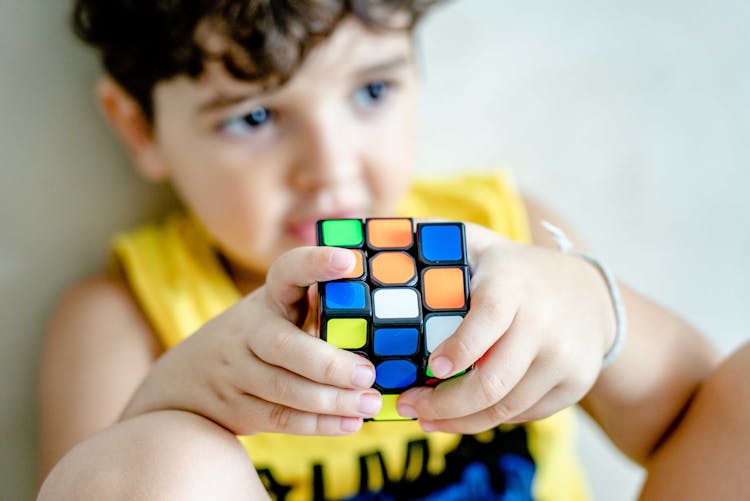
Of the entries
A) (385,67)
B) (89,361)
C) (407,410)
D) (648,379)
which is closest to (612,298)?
(648,379)

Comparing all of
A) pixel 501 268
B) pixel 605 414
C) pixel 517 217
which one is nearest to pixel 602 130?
pixel 517 217

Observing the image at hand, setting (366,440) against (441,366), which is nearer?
(441,366)

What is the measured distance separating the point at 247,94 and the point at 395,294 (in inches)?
13.7

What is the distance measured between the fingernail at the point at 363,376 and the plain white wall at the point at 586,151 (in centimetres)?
56

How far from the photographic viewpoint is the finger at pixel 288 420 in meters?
0.50

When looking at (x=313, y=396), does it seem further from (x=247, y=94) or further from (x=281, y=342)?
(x=247, y=94)

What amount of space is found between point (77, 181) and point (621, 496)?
0.78 metres

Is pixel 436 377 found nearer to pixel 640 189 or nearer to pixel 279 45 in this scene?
pixel 279 45

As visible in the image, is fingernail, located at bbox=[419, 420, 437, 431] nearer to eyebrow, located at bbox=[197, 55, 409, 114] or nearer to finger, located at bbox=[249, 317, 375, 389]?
finger, located at bbox=[249, 317, 375, 389]

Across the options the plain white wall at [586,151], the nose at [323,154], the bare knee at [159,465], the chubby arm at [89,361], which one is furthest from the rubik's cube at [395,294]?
the plain white wall at [586,151]

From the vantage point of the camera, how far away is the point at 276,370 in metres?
0.50

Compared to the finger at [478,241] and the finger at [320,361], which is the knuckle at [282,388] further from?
the finger at [478,241]

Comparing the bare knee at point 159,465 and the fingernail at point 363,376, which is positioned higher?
the fingernail at point 363,376

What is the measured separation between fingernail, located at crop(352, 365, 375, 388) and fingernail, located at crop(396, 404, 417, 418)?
44 mm
